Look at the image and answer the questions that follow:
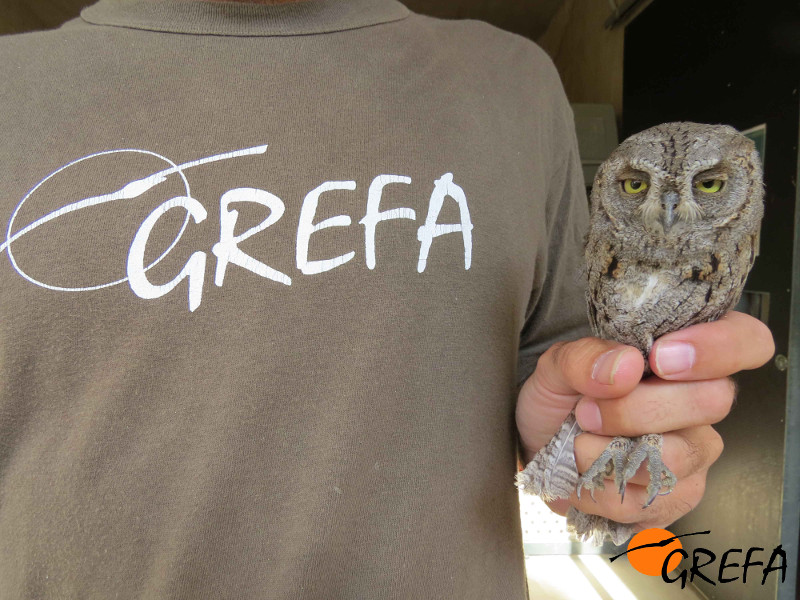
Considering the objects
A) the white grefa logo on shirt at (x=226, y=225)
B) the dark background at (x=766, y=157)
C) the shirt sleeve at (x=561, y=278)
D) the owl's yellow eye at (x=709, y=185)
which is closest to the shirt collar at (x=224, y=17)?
the white grefa logo on shirt at (x=226, y=225)

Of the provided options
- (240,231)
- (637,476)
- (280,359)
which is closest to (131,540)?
(280,359)

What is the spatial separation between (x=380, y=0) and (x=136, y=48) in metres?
0.36

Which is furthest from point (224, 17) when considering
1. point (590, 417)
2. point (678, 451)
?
point (678, 451)

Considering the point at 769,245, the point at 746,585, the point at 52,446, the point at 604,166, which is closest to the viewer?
the point at 52,446

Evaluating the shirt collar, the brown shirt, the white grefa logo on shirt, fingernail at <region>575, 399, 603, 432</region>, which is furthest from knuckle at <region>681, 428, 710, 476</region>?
the shirt collar

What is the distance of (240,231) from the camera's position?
24.8 inches

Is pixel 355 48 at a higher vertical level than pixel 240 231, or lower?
higher

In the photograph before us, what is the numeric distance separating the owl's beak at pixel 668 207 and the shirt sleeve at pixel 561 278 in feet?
0.64

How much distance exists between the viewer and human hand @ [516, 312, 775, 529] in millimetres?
598

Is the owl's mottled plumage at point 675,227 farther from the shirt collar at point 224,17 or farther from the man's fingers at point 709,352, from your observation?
the shirt collar at point 224,17

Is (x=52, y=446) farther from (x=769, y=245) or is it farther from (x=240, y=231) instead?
(x=769, y=245)

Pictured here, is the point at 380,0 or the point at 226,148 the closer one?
the point at 226,148

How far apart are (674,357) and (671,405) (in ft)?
0.19

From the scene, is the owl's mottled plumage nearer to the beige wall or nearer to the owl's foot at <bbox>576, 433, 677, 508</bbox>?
the owl's foot at <bbox>576, 433, 677, 508</bbox>
